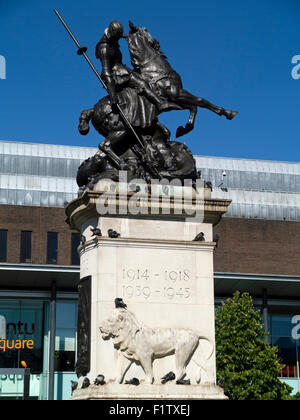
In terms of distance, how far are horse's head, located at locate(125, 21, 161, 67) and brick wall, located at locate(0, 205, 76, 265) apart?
44.4m

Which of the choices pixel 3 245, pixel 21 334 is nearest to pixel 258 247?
pixel 3 245

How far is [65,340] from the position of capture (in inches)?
2071

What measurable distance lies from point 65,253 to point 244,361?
919 inches

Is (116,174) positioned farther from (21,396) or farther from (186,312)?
(21,396)

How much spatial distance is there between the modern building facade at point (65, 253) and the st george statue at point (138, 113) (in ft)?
118

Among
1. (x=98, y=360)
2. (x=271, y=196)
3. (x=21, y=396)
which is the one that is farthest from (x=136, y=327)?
(x=271, y=196)

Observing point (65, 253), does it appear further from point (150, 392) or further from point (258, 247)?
point (150, 392)

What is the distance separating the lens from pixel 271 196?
234 feet

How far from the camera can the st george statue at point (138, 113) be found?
1422 centimetres

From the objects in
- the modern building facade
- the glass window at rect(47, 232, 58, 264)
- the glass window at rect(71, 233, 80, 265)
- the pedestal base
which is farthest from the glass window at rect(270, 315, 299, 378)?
the pedestal base

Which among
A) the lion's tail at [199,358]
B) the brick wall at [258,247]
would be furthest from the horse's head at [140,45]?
the brick wall at [258,247]

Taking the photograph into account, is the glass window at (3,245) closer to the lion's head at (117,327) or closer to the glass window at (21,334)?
the glass window at (21,334)

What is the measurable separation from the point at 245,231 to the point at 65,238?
607 inches

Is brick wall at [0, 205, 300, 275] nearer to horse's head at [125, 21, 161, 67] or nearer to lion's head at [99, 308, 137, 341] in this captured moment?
horse's head at [125, 21, 161, 67]
